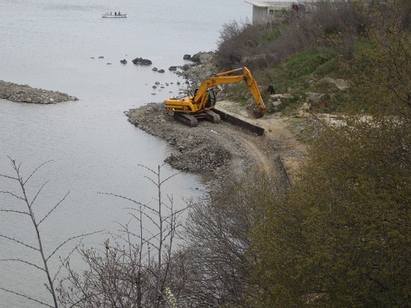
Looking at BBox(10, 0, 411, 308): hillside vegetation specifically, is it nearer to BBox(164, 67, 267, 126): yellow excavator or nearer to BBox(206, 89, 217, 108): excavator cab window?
BBox(164, 67, 267, 126): yellow excavator

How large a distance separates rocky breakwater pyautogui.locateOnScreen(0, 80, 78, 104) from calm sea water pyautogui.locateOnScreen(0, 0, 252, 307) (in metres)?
0.62

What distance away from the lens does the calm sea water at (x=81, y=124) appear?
18688 mm

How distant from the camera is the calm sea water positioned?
61.3ft

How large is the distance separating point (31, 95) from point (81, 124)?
562 cm

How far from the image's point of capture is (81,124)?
3081 centimetres

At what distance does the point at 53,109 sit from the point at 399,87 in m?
26.4

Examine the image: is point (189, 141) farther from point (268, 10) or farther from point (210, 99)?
point (268, 10)

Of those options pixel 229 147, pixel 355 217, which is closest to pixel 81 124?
pixel 229 147

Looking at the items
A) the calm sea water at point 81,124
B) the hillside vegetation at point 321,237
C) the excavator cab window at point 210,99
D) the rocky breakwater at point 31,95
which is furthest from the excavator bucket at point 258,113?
the hillside vegetation at point 321,237

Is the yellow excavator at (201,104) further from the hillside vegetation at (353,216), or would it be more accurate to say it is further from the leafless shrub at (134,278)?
the hillside vegetation at (353,216)

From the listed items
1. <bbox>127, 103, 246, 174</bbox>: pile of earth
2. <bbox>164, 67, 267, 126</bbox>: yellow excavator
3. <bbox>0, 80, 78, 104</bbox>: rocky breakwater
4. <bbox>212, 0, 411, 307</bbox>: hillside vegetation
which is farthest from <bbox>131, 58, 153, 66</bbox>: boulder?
<bbox>212, 0, 411, 307</bbox>: hillside vegetation

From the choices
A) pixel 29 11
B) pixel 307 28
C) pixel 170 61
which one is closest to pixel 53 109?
pixel 307 28

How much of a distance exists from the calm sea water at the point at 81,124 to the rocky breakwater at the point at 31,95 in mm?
625

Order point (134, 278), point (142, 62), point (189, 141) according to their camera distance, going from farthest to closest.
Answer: point (142, 62) < point (189, 141) < point (134, 278)
